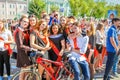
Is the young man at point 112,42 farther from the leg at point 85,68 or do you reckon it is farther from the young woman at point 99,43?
the young woman at point 99,43

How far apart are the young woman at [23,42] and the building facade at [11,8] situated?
346ft

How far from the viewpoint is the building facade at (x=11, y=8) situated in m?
112

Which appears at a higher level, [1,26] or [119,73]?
[1,26]

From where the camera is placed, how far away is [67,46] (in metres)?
6.63

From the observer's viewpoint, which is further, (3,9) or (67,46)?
(3,9)

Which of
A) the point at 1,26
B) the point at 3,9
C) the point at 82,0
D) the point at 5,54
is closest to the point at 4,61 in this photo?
the point at 5,54

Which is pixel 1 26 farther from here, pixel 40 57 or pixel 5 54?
pixel 40 57

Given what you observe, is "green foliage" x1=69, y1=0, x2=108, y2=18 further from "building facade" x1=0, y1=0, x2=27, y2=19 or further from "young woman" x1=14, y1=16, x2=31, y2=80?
"young woman" x1=14, y1=16, x2=31, y2=80

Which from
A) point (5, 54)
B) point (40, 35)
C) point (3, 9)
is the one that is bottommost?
point (3, 9)

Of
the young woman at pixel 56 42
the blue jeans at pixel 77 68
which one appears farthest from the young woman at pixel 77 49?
the young woman at pixel 56 42

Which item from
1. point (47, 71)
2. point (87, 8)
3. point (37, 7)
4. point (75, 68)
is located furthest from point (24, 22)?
point (37, 7)

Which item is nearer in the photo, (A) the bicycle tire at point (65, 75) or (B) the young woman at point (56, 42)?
(A) the bicycle tire at point (65, 75)

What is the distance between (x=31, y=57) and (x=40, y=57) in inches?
7.7

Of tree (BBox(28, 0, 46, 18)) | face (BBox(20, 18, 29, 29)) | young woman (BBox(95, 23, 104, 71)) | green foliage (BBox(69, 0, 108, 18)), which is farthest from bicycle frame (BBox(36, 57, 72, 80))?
tree (BBox(28, 0, 46, 18))
